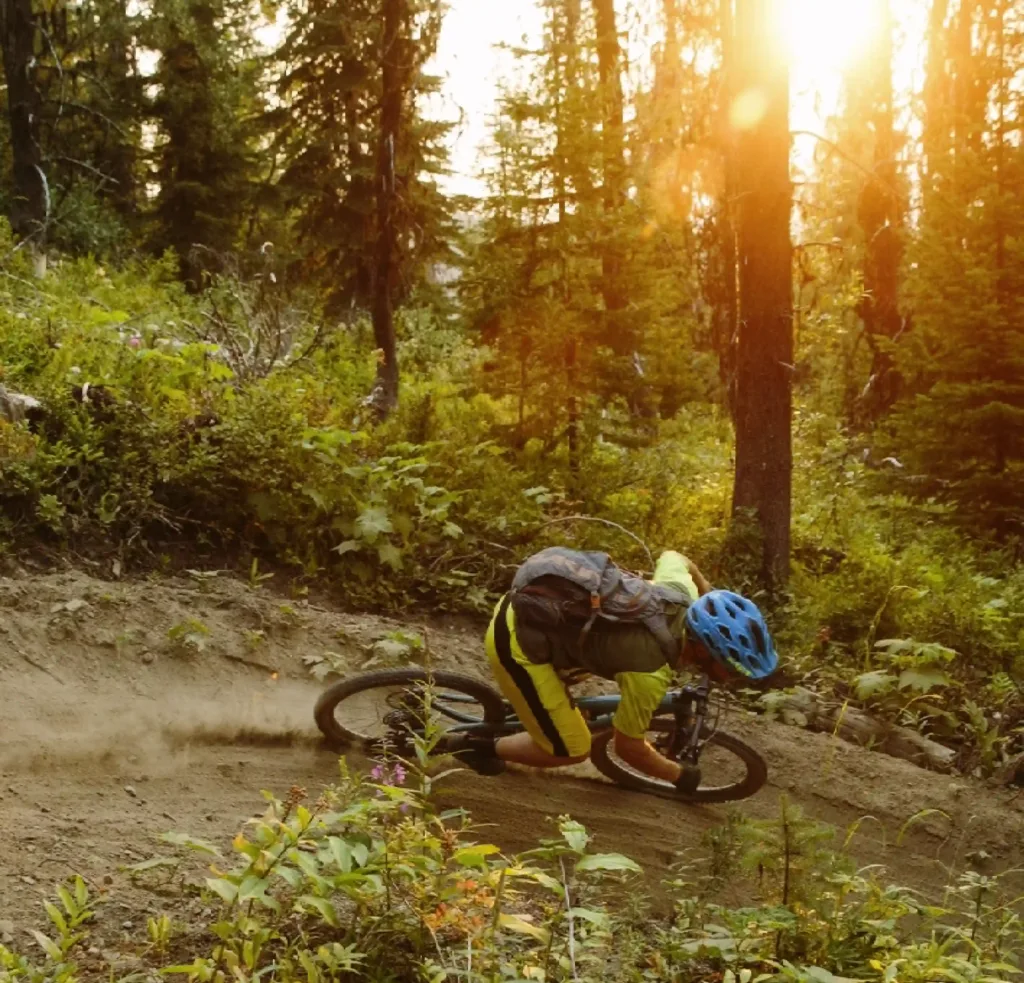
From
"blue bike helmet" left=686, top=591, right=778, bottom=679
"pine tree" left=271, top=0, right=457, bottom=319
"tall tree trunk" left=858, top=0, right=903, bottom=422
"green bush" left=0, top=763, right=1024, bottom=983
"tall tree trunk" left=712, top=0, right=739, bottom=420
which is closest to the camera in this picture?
"green bush" left=0, top=763, right=1024, bottom=983

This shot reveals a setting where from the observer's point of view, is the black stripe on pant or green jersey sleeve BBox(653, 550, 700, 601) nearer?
the black stripe on pant

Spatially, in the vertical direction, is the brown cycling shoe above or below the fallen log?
above

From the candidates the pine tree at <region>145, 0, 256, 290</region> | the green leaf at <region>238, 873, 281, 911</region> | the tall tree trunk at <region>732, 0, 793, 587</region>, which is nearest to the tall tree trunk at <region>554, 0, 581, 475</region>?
the tall tree trunk at <region>732, 0, 793, 587</region>

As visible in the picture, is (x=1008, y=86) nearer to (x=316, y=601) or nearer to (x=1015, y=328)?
(x=1015, y=328)

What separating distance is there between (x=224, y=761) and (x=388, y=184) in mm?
8860

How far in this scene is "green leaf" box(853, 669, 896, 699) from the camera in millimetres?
7516

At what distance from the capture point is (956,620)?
8.34 metres

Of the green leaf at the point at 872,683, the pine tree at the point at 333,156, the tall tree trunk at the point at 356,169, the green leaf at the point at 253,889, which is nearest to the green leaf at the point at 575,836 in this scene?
the green leaf at the point at 253,889

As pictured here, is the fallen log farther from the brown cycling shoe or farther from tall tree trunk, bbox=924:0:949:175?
tall tree trunk, bbox=924:0:949:175

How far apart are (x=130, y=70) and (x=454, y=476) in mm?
20269

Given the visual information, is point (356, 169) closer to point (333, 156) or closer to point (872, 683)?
point (333, 156)

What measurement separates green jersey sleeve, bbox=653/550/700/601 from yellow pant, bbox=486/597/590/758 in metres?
0.84

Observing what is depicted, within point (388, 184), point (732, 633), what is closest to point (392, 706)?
point (732, 633)

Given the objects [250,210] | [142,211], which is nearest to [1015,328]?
[250,210]
